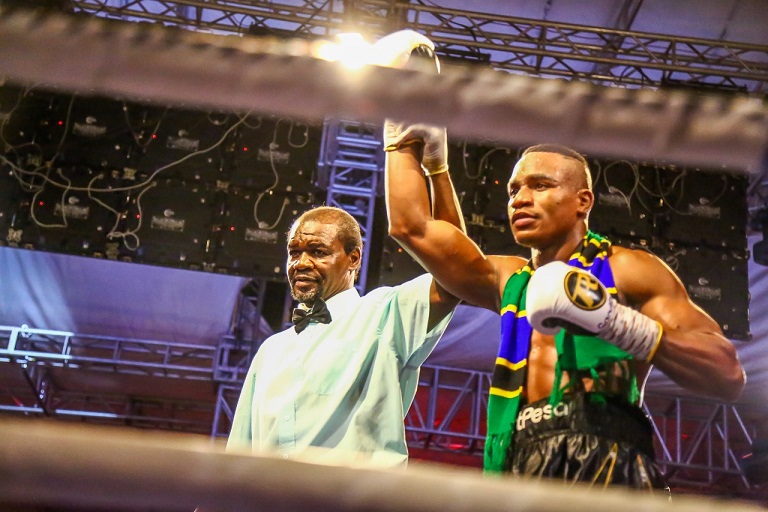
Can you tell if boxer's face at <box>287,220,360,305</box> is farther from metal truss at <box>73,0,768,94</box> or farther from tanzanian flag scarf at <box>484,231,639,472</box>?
metal truss at <box>73,0,768,94</box>

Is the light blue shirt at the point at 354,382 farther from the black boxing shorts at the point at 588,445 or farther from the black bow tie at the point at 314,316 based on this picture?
the black boxing shorts at the point at 588,445

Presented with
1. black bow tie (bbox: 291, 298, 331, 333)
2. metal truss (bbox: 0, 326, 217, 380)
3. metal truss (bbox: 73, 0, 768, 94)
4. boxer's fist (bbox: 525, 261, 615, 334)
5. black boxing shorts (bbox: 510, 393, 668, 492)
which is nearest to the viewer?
boxer's fist (bbox: 525, 261, 615, 334)

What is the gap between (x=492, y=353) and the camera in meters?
6.40

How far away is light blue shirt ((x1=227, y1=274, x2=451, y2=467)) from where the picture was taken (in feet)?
6.69

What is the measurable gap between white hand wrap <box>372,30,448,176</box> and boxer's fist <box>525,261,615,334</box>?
1.12 feet

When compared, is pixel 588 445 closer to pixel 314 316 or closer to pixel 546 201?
pixel 546 201

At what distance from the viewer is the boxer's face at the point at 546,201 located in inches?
73.7

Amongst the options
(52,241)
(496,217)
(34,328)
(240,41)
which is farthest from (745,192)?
(240,41)

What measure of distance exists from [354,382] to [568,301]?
76 cm

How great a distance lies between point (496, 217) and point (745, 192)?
1702mm

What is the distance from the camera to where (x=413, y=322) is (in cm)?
210

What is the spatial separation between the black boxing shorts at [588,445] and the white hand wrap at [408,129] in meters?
0.59

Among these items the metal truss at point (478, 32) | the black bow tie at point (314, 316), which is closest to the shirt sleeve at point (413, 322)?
the black bow tie at point (314, 316)

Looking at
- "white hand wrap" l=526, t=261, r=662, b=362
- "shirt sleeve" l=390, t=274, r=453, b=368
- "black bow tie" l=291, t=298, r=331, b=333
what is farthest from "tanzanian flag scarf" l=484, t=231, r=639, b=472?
"black bow tie" l=291, t=298, r=331, b=333
